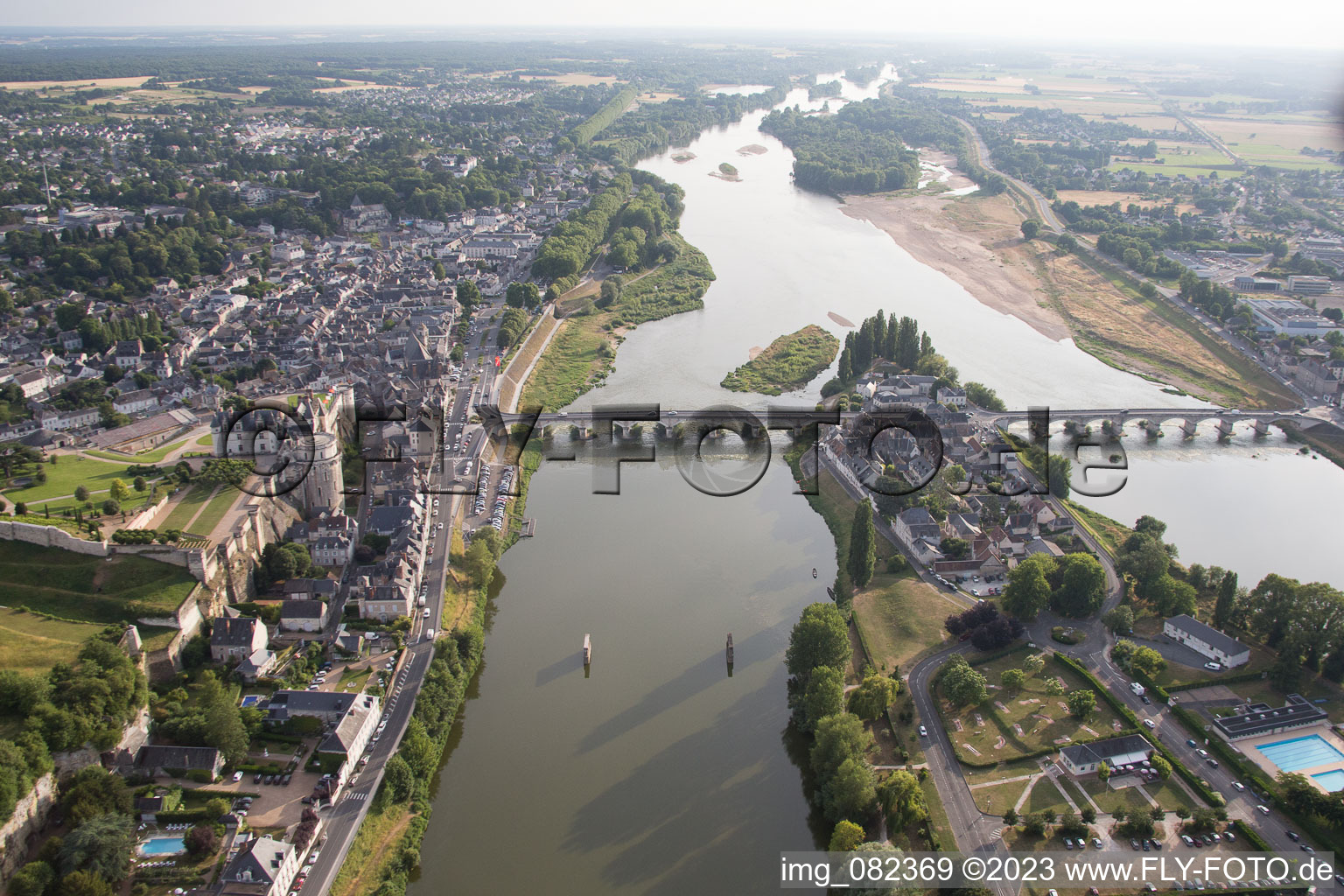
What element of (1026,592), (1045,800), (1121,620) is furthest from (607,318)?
(1045,800)

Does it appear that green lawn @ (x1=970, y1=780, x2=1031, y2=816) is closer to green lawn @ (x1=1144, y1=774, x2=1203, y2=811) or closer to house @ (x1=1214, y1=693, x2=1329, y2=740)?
green lawn @ (x1=1144, y1=774, x2=1203, y2=811)

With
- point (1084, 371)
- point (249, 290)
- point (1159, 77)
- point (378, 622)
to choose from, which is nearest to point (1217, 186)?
point (1084, 371)

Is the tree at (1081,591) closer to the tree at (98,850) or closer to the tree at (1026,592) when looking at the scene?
the tree at (1026,592)

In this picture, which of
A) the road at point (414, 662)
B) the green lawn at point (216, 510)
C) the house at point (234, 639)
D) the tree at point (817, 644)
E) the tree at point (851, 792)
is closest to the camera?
the road at point (414, 662)

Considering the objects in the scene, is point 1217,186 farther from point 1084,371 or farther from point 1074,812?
point 1074,812

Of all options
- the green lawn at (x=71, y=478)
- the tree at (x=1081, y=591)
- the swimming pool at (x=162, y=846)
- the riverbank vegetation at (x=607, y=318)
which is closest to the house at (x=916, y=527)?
the tree at (x=1081, y=591)
